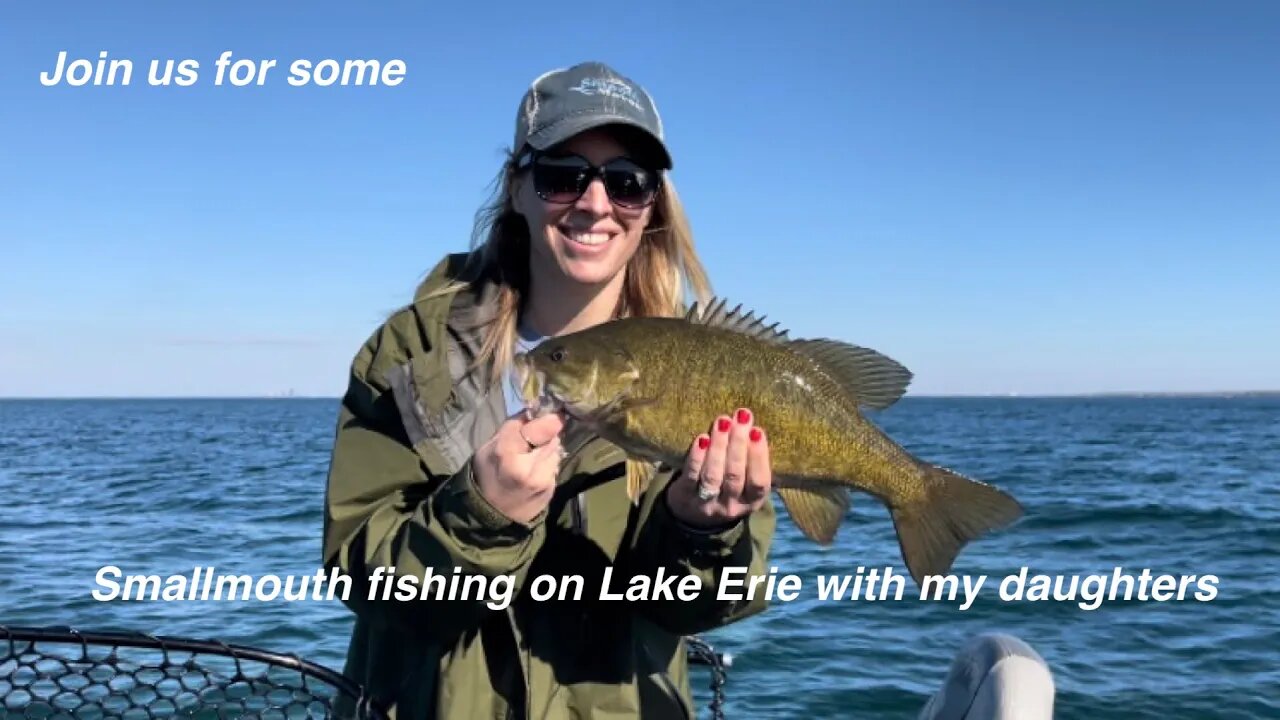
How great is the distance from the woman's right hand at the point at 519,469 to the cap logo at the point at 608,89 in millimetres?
1090

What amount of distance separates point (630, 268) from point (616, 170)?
0.48 m

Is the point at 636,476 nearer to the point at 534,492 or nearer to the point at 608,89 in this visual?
the point at 534,492

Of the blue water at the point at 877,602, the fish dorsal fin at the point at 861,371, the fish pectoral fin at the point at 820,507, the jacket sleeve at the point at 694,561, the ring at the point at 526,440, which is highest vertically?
the fish dorsal fin at the point at 861,371

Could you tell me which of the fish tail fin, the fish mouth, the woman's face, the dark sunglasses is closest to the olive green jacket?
the fish mouth

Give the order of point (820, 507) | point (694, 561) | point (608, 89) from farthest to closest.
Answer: point (820, 507) → point (608, 89) → point (694, 561)

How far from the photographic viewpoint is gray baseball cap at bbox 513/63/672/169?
10.5ft

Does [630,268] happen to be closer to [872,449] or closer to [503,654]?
[872,449]

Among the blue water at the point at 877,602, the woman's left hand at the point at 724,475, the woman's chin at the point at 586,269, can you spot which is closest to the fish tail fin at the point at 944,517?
the woman's left hand at the point at 724,475

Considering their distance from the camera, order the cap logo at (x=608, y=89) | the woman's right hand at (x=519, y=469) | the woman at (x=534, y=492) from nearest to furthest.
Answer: the woman's right hand at (x=519, y=469), the woman at (x=534, y=492), the cap logo at (x=608, y=89)

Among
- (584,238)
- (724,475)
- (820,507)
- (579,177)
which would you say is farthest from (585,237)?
(820,507)

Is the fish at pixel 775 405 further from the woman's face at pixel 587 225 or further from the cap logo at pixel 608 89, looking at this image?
the cap logo at pixel 608 89

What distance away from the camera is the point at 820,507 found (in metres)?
3.58

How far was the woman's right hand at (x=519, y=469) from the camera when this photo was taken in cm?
271

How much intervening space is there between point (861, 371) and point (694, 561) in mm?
977
